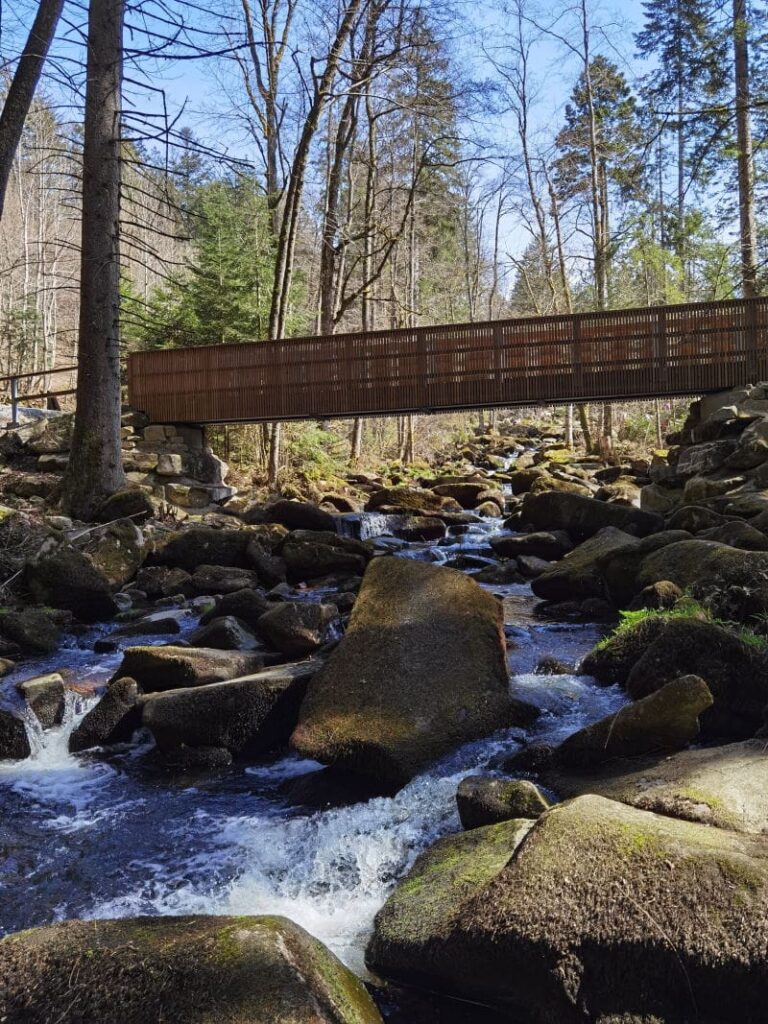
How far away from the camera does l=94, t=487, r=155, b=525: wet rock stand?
12.2 metres

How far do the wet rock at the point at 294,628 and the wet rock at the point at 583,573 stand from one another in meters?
3.08

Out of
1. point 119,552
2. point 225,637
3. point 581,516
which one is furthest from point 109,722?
point 581,516

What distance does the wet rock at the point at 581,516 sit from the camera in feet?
35.1

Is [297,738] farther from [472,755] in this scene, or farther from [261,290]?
[261,290]

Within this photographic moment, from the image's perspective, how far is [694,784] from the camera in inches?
129

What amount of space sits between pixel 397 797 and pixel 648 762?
125 cm

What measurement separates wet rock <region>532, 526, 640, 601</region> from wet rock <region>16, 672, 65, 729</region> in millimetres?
5183

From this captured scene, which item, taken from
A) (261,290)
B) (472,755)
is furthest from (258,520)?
(472,755)

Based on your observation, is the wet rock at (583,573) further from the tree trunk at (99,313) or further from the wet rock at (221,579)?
the tree trunk at (99,313)

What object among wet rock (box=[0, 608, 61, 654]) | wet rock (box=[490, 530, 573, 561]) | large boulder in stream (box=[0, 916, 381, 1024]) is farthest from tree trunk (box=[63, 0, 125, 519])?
large boulder in stream (box=[0, 916, 381, 1024])

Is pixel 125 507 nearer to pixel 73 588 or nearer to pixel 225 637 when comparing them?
pixel 73 588

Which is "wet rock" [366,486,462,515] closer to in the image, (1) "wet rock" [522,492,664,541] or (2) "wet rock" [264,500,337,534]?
(2) "wet rock" [264,500,337,534]

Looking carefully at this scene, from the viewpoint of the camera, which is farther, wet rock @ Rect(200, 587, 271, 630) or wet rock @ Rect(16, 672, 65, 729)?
wet rock @ Rect(200, 587, 271, 630)

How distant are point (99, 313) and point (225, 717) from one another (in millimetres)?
9414
